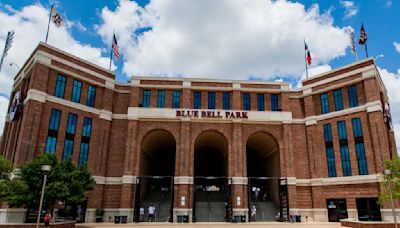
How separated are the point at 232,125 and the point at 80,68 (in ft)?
66.2

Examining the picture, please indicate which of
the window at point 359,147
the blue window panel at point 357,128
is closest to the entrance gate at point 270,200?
the window at point 359,147

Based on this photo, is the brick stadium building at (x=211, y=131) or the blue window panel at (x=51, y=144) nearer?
the blue window panel at (x=51, y=144)

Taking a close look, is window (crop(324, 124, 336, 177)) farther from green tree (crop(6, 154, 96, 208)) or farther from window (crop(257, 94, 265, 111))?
Result: green tree (crop(6, 154, 96, 208))

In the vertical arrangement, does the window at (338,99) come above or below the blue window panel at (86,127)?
above

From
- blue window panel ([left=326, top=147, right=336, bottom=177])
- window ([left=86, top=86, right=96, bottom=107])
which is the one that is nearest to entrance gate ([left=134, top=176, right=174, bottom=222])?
window ([left=86, top=86, right=96, bottom=107])

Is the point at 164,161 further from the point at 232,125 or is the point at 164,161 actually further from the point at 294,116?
the point at 294,116

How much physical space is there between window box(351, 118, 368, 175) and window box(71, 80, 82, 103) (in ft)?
110

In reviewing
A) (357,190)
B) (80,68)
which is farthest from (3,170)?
(357,190)

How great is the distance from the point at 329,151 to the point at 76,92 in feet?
105

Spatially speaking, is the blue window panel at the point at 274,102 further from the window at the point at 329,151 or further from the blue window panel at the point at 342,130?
the blue window panel at the point at 342,130

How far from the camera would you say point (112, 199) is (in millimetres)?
35188

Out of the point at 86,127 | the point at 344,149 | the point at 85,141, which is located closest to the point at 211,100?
the point at 86,127

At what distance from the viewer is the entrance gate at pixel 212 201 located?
1400 inches

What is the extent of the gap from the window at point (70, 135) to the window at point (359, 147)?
109 feet
